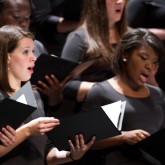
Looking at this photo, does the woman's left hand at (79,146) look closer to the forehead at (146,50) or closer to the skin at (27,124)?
the skin at (27,124)

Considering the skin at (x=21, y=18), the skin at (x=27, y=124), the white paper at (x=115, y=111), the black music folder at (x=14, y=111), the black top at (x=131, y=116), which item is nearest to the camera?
the black music folder at (x=14, y=111)

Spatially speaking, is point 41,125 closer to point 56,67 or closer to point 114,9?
point 56,67

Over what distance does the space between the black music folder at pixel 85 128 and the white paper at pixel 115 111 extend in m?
0.13

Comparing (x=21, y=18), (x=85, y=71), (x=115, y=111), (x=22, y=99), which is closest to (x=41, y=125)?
(x=22, y=99)

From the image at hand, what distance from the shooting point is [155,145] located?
2.33m

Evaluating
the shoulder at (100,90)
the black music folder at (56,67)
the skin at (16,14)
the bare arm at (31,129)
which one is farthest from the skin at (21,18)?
the bare arm at (31,129)

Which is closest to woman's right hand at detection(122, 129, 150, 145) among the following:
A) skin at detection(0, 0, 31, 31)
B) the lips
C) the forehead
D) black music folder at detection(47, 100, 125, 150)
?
black music folder at detection(47, 100, 125, 150)

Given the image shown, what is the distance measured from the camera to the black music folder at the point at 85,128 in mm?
2160

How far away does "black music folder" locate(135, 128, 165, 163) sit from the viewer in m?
2.29

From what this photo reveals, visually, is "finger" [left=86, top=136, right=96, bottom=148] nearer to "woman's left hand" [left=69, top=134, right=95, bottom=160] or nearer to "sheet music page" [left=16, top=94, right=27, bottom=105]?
"woman's left hand" [left=69, top=134, right=95, bottom=160]

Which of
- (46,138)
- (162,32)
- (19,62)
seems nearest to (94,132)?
(46,138)

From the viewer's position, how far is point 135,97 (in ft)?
8.39

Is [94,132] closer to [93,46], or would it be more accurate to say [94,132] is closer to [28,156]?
[28,156]

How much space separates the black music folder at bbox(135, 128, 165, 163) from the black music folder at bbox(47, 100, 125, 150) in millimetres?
148
